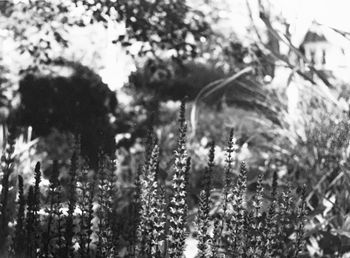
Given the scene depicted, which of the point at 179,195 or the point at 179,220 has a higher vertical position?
the point at 179,195

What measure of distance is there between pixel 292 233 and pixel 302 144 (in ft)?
2.39

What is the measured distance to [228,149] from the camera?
10.6 ft

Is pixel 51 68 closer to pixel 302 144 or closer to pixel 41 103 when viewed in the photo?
pixel 41 103

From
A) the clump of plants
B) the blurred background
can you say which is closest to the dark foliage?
the blurred background

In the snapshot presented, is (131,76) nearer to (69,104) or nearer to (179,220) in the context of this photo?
(69,104)

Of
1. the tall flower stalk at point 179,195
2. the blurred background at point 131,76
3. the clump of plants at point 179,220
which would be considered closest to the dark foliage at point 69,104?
the blurred background at point 131,76

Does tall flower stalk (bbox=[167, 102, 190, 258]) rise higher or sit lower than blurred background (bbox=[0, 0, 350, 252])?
lower

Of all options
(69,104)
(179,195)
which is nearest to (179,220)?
(179,195)

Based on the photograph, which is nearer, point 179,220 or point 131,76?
point 179,220

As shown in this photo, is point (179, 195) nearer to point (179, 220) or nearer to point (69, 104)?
point (179, 220)

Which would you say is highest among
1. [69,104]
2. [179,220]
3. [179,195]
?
[69,104]

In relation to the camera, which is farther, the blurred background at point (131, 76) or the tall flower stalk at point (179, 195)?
the blurred background at point (131, 76)

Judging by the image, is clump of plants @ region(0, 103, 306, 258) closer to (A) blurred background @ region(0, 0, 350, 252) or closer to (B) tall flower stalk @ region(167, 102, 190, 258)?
(B) tall flower stalk @ region(167, 102, 190, 258)

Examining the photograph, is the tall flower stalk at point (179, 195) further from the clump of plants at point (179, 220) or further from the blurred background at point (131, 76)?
the blurred background at point (131, 76)
